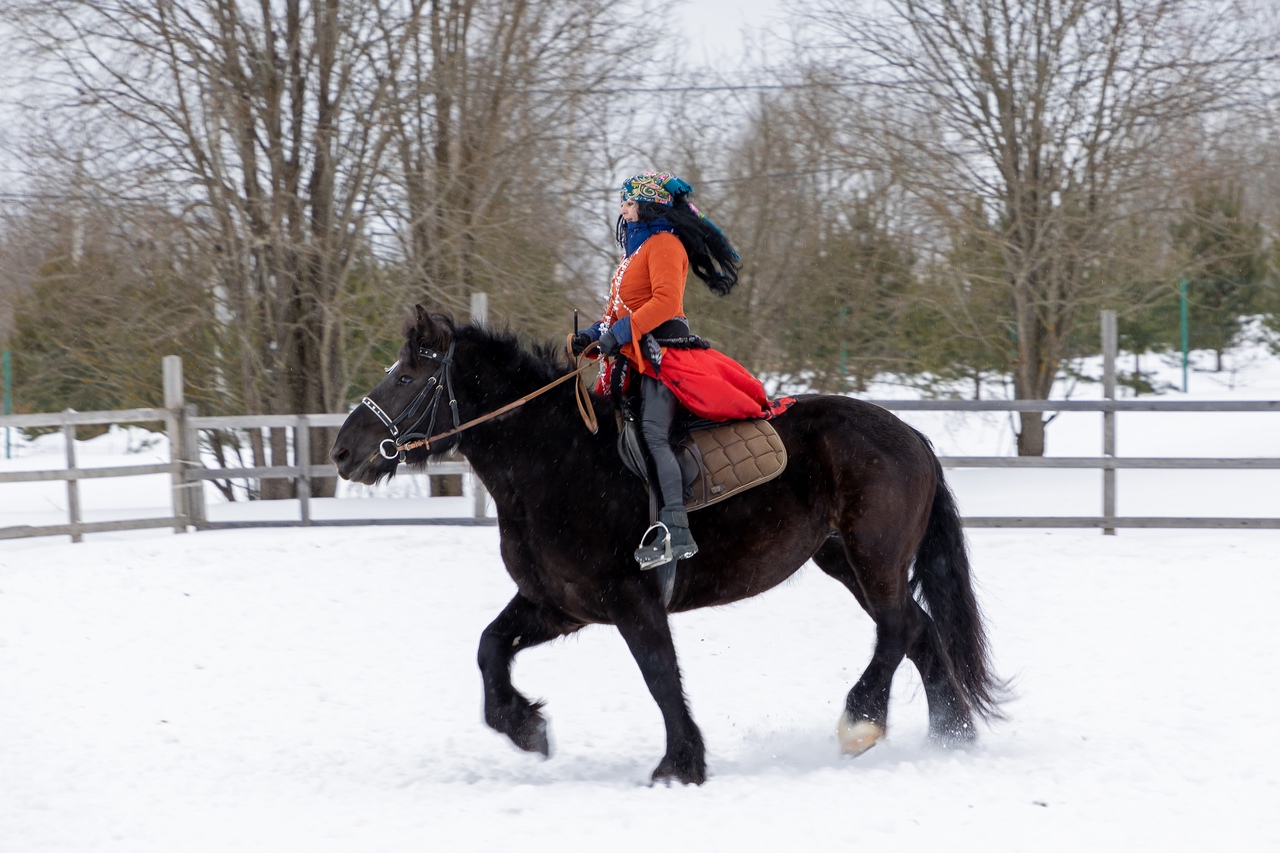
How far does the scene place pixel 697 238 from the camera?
4699 mm

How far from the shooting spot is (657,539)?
432cm

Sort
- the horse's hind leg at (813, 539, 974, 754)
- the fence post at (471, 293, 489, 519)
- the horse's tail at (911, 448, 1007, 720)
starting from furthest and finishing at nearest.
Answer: the fence post at (471, 293, 489, 519)
the horse's tail at (911, 448, 1007, 720)
the horse's hind leg at (813, 539, 974, 754)

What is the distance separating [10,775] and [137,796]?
72 centimetres

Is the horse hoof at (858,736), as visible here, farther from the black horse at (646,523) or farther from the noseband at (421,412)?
the noseband at (421,412)

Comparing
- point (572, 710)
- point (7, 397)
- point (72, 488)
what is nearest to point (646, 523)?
point (572, 710)

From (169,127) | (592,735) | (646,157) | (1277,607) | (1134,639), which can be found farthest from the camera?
(646,157)

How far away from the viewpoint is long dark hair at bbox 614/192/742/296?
4637mm

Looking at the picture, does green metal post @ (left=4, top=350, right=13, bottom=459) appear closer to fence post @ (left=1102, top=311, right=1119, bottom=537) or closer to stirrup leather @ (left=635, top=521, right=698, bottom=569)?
fence post @ (left=1102, top=311, right=1119, bottom=537)

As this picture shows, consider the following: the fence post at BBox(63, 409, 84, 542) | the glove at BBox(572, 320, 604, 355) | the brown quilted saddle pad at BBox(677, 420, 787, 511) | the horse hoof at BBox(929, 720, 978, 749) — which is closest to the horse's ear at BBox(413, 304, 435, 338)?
the glove at BBox(572, 320, 604, 355)

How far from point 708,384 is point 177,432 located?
764 centimetres

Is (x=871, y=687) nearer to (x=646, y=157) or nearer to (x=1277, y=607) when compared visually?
(x=1277, y=607)

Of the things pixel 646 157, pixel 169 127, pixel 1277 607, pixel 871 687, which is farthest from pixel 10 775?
pixel 646 157

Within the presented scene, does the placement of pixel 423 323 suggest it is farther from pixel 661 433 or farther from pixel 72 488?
pixel 72 488

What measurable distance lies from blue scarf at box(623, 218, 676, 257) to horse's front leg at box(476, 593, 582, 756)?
149 centimetres
